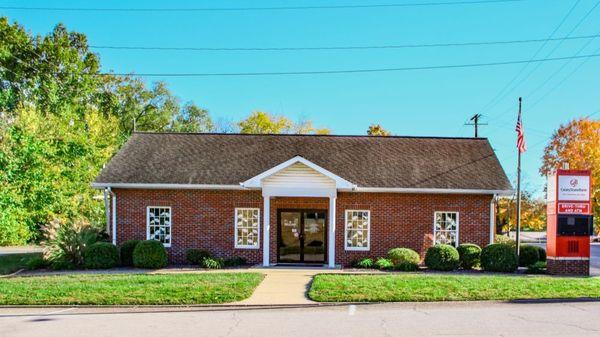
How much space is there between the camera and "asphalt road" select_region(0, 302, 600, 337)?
33.1 feet

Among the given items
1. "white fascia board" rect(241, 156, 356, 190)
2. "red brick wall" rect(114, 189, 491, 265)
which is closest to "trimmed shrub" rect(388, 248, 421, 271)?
"red brick wall" rect(114, 189, 491, 265)

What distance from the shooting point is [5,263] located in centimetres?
2156

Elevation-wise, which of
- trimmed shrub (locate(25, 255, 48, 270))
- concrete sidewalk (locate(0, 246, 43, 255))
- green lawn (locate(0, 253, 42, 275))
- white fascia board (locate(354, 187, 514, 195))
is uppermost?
white fascia board (locate(354, 187, 514, 195))

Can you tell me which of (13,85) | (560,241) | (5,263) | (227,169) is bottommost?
(5,263)

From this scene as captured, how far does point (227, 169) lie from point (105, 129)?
2263 centimetres

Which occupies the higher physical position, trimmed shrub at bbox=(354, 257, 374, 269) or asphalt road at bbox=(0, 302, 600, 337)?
asphalt road at bbox=(0, 302, 600, 337)

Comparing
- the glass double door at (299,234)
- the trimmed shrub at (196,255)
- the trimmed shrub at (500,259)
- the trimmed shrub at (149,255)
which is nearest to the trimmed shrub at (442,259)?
the trimmed shrub at (500,259)

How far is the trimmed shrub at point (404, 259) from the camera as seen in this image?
747 inches

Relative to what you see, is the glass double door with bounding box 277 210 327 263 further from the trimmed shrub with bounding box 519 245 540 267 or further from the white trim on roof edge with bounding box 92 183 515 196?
the trimmed shrub with bounding box 519 245 540 267

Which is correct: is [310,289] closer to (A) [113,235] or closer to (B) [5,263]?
(A) [113,235]

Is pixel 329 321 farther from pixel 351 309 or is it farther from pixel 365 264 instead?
pixel 365 264

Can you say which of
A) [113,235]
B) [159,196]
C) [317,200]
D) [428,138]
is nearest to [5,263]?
[113,235]

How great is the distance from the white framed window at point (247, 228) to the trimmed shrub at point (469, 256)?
7282mm

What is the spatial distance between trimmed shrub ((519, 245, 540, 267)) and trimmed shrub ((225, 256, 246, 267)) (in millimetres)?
10099
